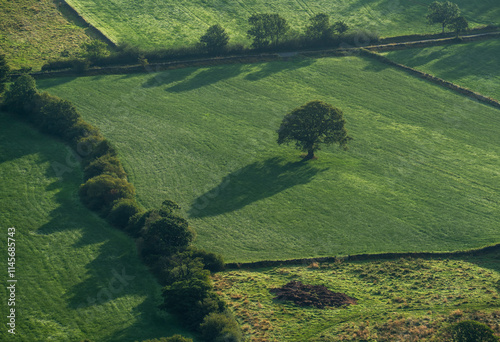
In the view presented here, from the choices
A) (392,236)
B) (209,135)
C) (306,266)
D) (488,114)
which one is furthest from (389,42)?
(306,266)

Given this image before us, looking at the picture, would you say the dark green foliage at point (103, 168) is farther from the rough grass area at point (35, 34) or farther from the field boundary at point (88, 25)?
the field boundary at point (88, 25)

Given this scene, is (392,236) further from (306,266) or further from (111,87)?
(111,87)

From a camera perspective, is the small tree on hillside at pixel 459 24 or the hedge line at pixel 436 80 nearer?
the hedge line at pixel 436 80

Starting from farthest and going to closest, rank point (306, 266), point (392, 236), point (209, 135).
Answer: point (209, 135)
point (392, 236)
point (306, 266)

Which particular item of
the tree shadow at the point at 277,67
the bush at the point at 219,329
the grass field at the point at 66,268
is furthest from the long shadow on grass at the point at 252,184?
the tree shadow at the point at 277,67

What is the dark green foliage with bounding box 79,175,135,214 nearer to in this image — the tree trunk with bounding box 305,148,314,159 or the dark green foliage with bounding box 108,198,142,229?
the dark green foliage with bounding box 108,198,142,229
